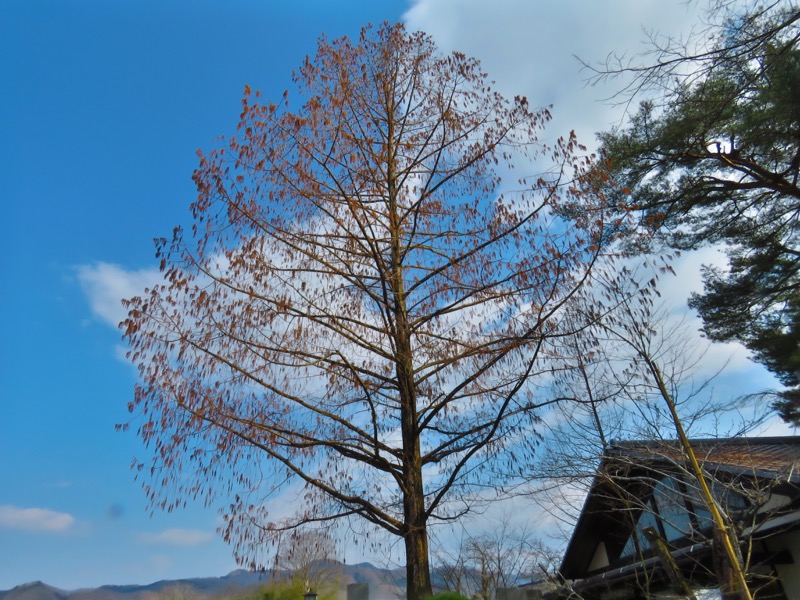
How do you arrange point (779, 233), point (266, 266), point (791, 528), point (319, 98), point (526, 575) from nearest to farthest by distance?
point (266, 266) < point (319, 98) < point (791, 528) < point (779, 233) < point (526, 575)

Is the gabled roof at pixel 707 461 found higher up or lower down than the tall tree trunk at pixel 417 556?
higher up

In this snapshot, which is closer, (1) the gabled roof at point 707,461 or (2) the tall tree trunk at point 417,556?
(2) the tall tree trunk at point 417,556

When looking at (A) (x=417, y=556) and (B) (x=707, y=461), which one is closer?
(A) (x=417, y=556)

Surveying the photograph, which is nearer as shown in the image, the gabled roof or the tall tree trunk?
the tall tree trunk

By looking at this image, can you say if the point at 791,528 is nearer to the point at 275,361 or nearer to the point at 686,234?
the point at 686,234

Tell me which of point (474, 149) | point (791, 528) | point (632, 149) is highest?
point (632, 149)

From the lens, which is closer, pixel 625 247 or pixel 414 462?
pixel 414 462

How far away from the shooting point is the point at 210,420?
4.97 m

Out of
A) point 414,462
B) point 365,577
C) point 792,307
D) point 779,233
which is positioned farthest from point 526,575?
point 414,462

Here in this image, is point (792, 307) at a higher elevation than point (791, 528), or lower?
higher

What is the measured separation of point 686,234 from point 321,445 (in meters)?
7.70

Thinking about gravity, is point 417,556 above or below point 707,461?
below

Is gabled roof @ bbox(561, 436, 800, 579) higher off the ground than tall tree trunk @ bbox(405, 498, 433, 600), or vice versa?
gabled roof @ bbox(561, 436, 800, 579)

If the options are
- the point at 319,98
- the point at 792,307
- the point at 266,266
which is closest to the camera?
the point at 266,266
